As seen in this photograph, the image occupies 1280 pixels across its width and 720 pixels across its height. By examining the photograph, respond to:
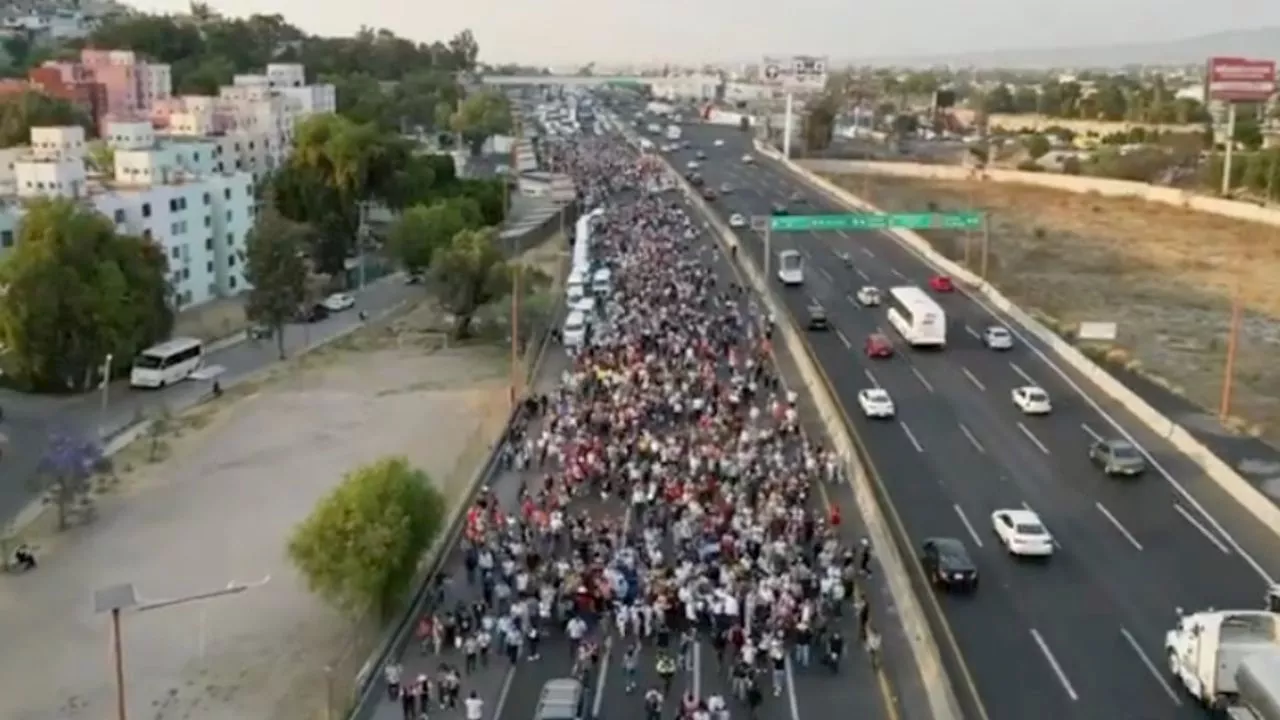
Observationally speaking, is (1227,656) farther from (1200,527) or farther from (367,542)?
(367,542)

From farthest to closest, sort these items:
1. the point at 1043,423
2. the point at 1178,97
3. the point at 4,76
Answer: the point at 1178,97 < the point at 4,76 < the point at 1043,423

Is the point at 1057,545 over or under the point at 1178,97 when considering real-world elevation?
under

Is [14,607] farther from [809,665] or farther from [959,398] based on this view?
[959,398]

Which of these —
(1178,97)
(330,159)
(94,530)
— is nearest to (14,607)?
(94,530)

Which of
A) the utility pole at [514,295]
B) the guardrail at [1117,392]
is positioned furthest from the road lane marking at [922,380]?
the utility pole at [514,295]

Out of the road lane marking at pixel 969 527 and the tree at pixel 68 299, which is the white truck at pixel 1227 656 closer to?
the road lane marking at pixel 969 527

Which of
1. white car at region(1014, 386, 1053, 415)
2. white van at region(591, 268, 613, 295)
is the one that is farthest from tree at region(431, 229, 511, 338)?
white car at region(1014, 386, 1053, 415)

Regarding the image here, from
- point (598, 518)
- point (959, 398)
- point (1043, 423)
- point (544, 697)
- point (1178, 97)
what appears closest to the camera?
point (544, 697)

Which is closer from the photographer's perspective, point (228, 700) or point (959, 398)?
point (228, 700)
